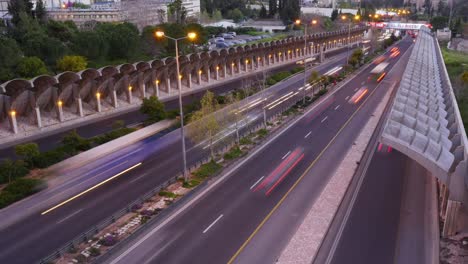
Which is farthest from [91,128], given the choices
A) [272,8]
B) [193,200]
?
[272,8]

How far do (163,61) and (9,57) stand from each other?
2391cm

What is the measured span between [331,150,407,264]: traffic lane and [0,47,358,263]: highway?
48.6 feet

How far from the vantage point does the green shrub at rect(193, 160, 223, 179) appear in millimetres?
33391

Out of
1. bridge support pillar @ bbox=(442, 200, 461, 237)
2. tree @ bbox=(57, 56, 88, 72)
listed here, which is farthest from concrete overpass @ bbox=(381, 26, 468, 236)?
tree @ bbox=(57, 56, 88, 72)

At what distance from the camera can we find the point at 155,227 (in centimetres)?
Result: 2558

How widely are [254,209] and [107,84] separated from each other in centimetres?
3583

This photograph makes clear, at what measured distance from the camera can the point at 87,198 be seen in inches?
1169

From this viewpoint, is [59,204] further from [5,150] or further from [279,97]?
[279,97]

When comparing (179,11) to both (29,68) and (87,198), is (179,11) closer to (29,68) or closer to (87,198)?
(29,68)

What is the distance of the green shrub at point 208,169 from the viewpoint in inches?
1315

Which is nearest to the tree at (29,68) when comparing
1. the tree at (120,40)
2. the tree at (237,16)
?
the tree at (120,40)

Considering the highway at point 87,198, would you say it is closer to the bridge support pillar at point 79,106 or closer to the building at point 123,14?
the bridge support pillar at point 79,106

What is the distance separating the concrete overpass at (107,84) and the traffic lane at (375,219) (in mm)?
35293

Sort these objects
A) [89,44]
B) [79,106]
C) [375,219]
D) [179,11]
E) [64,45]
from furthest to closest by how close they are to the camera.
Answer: [179,11] < [89,44] < [64,45] < [79,106] < [375,219]
